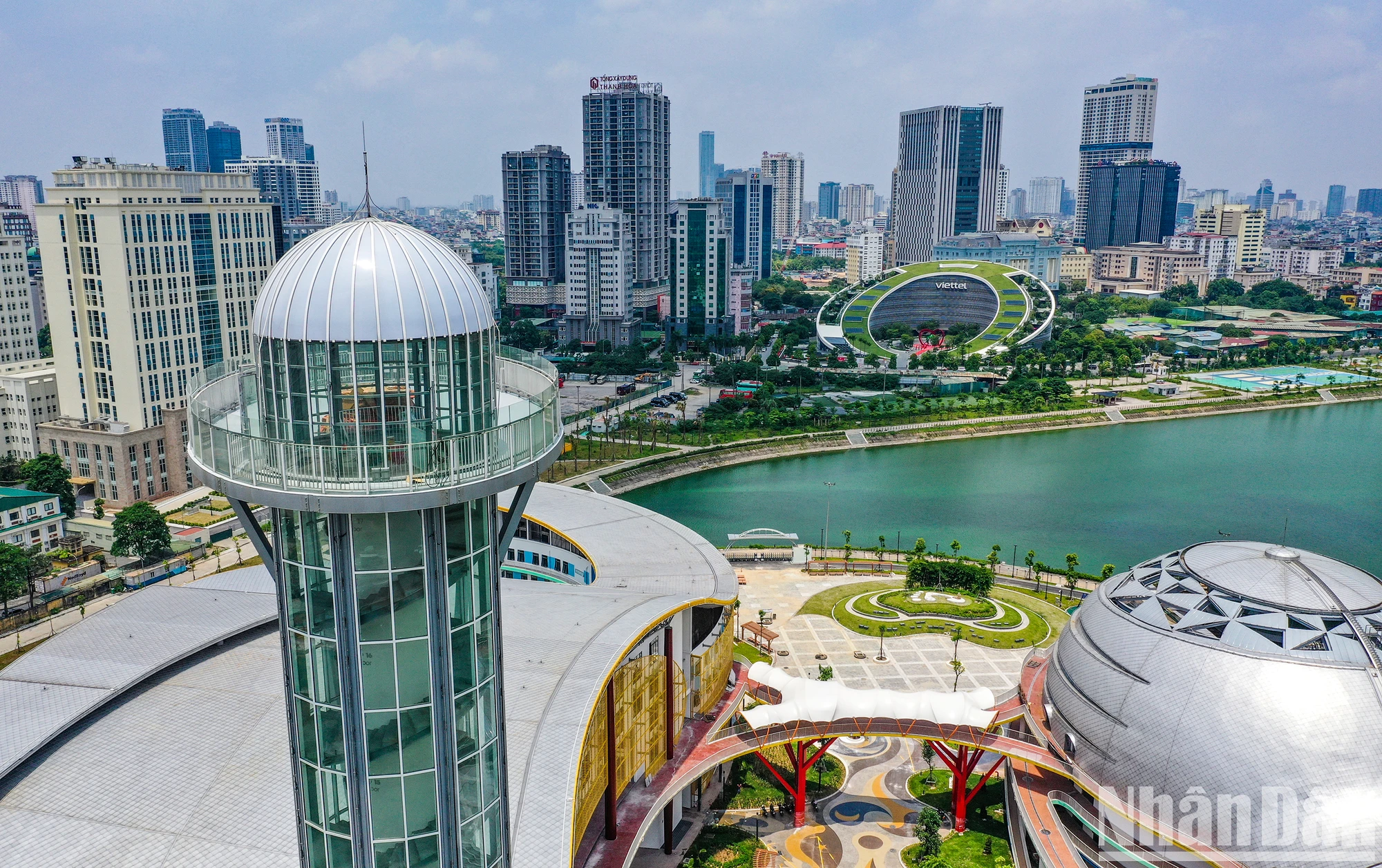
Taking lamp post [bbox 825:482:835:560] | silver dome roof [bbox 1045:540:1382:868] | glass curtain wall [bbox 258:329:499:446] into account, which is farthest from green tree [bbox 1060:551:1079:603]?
glass curtain wall [bbox 258:329:499:446]

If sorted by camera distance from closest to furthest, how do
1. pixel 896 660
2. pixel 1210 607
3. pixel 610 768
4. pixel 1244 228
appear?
pixel 610 768 < pixel 1210 607 < pixel 896 660 < pixel 1244 228

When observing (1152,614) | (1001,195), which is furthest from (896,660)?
(1001,195)

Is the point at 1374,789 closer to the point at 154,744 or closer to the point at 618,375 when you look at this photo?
the point at 154,744

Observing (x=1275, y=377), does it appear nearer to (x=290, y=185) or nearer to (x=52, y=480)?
(x=52, y=480)

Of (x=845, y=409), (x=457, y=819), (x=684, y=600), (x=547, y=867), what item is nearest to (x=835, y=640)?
(x=684, y=600)

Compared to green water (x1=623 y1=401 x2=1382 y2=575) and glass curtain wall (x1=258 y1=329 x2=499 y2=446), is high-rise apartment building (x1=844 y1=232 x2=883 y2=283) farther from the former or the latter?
glass curtain wall (x1=258 y1=329 x2=499 y2=446)

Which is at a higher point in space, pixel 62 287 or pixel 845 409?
pixel 62 287
